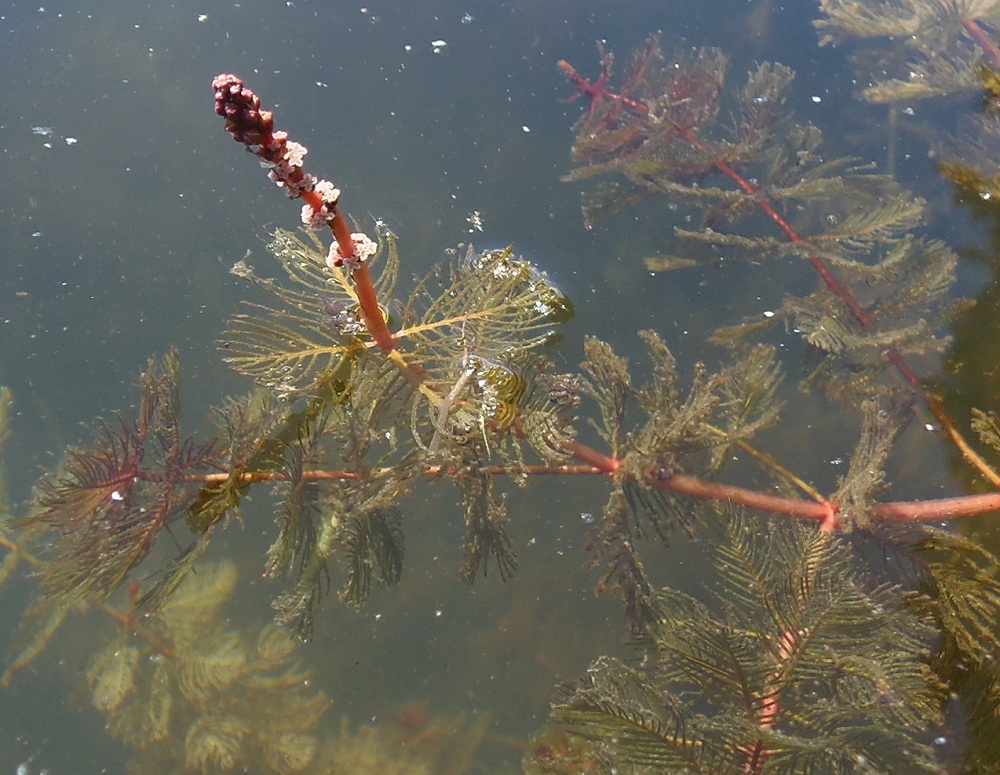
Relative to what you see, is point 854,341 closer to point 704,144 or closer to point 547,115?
point 704,144

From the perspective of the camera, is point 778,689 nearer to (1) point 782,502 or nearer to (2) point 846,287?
(1) point 782,502

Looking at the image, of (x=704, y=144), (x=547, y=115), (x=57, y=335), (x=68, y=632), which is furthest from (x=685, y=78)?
(x=68, y=632)

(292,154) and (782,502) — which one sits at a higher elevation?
(292,154)

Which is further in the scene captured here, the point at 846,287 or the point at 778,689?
the point at 846,287

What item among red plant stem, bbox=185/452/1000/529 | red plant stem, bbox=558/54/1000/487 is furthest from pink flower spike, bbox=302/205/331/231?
red plant stem, bbox=558/54/1000/487

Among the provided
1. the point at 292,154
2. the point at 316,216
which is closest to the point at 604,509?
the point at 316,216

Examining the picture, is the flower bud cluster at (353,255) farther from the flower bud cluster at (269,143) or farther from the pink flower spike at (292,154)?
the pink flower spike at (292,154)

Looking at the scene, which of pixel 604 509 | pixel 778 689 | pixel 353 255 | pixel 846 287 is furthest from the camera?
pixel 846 287

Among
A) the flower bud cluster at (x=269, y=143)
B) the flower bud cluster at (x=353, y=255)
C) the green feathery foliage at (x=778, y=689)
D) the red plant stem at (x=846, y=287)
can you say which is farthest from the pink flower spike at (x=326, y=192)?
the red plant stem at (x=846, y=287)
